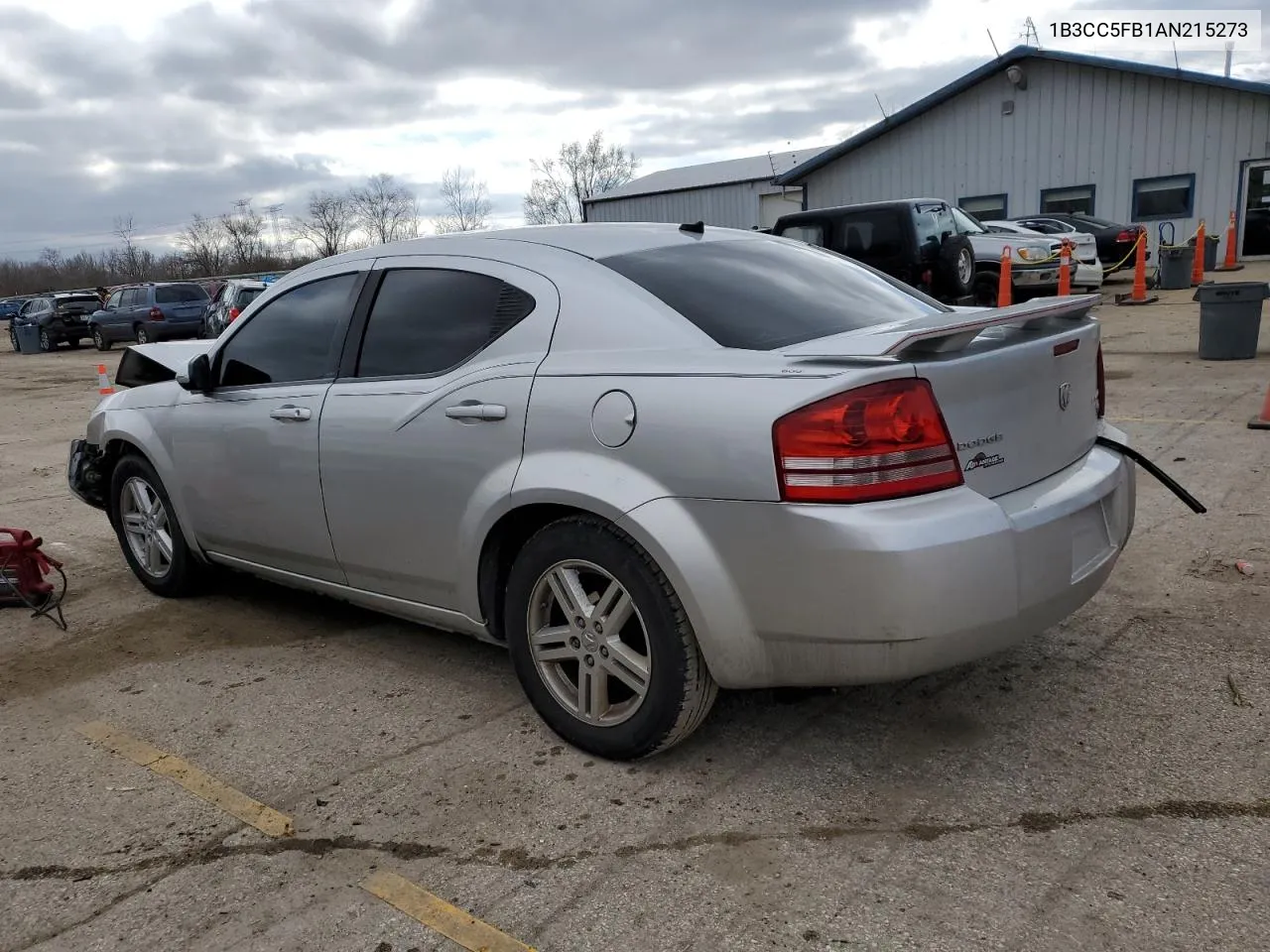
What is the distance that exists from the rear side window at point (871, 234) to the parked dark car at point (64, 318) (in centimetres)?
2404

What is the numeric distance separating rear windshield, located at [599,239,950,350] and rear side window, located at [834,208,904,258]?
1115cm

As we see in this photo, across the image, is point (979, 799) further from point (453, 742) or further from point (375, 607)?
point (375, 607)

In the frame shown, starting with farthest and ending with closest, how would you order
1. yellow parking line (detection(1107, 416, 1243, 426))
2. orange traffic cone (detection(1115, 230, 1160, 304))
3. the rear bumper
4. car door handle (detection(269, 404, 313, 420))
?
orange traffic cone (detection(1115, 230, 1160, 304)), yellow parking line (detection(1107, 416, 1243, 426)), car door handle (detection(269, 404, 313, 420)), the rear bumper

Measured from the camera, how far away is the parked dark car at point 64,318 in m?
30.1

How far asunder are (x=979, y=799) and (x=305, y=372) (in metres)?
2.87

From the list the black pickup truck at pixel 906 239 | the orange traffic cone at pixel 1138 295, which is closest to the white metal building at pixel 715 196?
the orange traffic cone at pixel 1138 295

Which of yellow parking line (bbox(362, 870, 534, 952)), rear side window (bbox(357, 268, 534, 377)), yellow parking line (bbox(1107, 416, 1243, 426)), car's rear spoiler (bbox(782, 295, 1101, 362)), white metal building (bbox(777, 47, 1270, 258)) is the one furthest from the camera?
white metal building (bbox(777, 47, 1270, 258))

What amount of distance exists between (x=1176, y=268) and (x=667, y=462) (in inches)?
796

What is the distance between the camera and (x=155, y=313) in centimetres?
2647

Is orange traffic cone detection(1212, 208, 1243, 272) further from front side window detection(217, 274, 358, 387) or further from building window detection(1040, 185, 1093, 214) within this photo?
front side window detection(217, 274, 358, 387)

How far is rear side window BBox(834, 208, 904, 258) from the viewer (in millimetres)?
14523

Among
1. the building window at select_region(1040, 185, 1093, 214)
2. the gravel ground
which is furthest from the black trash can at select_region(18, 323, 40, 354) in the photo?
the gravel ground

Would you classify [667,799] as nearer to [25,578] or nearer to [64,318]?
[25,578]

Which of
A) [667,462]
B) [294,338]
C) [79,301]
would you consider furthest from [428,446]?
[79,301]
